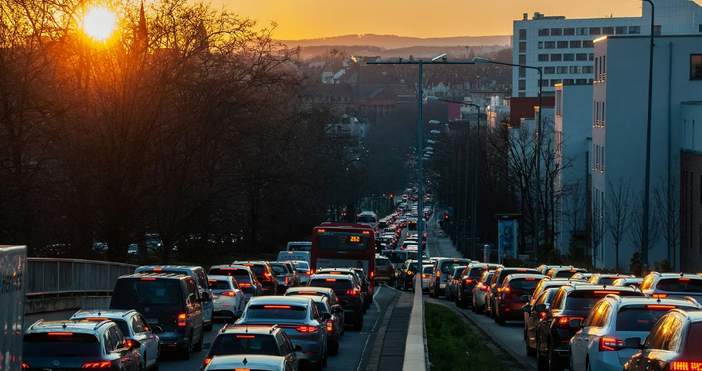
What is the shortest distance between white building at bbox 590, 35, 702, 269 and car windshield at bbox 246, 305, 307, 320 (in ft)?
163

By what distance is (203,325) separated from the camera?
27.9 meters

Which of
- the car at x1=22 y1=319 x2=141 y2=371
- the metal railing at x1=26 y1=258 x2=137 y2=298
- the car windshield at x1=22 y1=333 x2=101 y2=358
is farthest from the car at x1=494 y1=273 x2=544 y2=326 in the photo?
the car windshield at x1=22 y1=333 x2=101 y2=358

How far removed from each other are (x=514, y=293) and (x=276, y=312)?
40.4 feet

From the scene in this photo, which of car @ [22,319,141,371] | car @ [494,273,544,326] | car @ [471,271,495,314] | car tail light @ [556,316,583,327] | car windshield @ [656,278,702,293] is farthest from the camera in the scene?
car @ [471,271,495,314]

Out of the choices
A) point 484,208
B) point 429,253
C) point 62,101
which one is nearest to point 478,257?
point 484,208

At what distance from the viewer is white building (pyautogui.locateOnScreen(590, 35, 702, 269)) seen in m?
69.9

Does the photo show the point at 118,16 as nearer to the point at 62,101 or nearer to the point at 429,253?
the point at 62,101

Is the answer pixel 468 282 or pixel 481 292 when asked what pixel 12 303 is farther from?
pixel 468 282

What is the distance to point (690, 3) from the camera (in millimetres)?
180750

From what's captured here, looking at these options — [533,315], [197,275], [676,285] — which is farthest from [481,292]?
[533,315]

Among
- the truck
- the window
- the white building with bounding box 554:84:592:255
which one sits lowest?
the truck

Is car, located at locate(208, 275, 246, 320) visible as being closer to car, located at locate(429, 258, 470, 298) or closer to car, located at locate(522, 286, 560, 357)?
car, located at locate(522, 286, 560, 357)

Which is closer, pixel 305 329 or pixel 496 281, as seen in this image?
pixel 305 329

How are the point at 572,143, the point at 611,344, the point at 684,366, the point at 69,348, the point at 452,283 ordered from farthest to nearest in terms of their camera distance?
the point at 572,143
the point at 452,283
the point at 69,348
the point at 611,344
the point at 684,366
